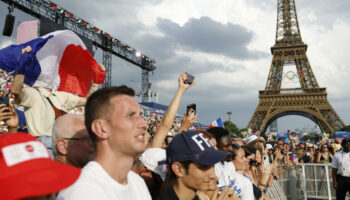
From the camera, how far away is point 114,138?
66.4 inches

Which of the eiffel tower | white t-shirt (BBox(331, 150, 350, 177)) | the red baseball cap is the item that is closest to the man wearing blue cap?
the red baseball cap

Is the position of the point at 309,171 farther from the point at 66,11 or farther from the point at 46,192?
the point at 66,11

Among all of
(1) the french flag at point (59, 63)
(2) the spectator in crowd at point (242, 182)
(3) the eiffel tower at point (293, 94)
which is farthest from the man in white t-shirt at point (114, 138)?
(3) the eiffel tower at point (293, 94)

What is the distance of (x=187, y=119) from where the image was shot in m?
3.22

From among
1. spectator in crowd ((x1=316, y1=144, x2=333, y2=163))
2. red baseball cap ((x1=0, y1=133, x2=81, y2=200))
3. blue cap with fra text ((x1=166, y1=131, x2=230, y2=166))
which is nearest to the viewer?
red baseball cap ((x1=0, y1=133, x2=81, y2=200))

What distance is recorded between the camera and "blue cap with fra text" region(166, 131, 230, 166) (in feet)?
7.18

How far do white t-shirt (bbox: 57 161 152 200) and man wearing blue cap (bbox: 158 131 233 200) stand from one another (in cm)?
43

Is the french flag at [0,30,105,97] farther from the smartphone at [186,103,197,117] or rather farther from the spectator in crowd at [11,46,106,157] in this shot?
the smartphone at [186,103,197,117]

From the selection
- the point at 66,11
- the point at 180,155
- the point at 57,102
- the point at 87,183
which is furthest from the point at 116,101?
the point at 66,11

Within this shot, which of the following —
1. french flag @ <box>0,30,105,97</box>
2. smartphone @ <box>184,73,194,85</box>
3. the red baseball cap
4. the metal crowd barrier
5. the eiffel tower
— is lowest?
the metal crowd barrier

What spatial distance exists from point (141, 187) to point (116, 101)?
1.88 feet

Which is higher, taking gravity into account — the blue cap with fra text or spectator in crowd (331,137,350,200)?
the blue cap with fra text

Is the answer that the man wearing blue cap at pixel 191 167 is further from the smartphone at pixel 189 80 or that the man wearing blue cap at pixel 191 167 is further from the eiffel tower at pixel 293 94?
the eiffel tower at pixel 293 94

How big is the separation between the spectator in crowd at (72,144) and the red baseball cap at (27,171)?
856mm
